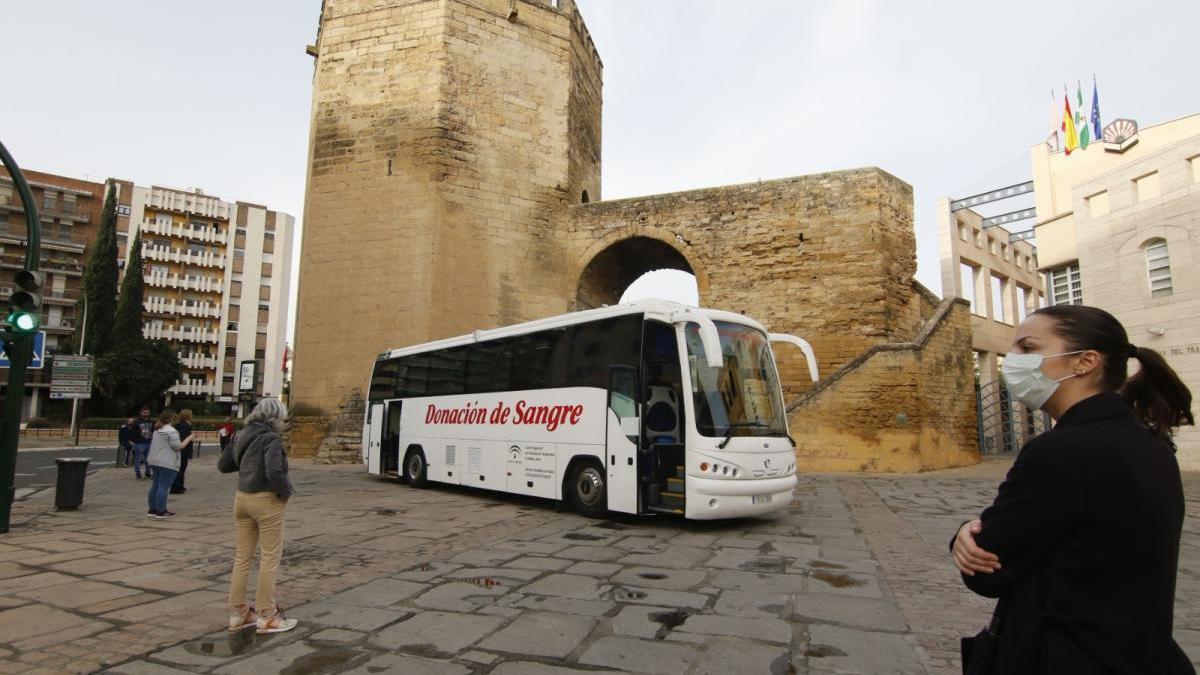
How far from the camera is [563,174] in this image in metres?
18.3

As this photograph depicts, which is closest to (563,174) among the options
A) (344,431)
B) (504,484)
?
(344,431)

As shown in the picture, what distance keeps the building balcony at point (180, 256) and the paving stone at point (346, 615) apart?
5857cm

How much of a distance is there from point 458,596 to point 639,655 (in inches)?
60.7

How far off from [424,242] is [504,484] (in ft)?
29.1

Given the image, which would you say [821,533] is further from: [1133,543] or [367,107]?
[367,107]

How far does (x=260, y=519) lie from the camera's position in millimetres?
3826

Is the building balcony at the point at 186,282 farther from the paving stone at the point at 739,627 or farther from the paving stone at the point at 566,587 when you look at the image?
the paving stone at the point at 739,627

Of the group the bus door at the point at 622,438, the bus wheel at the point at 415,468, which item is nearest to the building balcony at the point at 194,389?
the bus wheel at the point at 415,468

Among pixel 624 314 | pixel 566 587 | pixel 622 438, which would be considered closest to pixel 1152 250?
pixel 624 314

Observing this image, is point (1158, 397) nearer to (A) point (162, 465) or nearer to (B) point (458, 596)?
(B) point (458, 596)

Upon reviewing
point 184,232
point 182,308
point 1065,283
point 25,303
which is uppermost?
point 184,232

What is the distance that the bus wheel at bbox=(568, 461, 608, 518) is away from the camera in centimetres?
781

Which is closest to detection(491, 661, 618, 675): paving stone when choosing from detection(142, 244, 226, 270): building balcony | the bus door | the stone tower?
the bus door

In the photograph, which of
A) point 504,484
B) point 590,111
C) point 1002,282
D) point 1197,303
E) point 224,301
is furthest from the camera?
point 224,301
